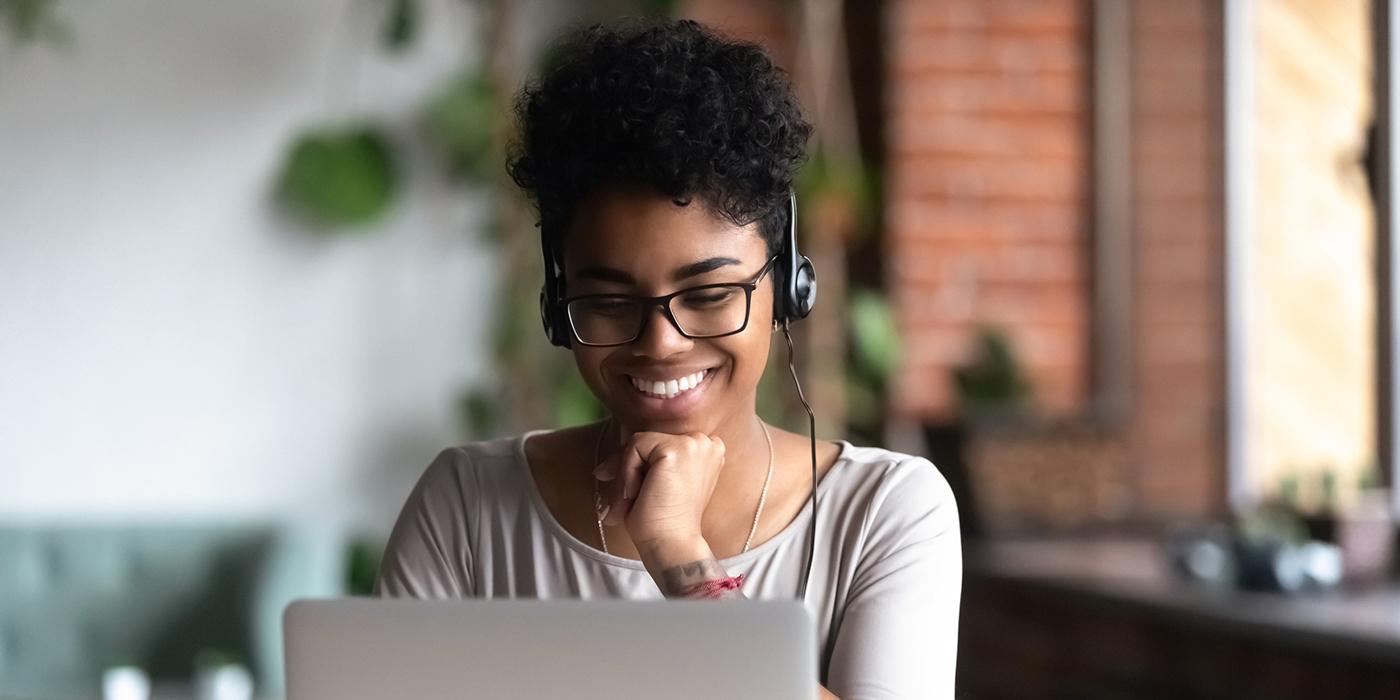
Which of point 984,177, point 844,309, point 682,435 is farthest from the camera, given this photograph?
point 844,309

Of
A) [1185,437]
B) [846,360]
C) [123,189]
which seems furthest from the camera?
[123,189]

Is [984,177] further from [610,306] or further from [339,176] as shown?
[610,306]

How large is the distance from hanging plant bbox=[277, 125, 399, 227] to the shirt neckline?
129 inches

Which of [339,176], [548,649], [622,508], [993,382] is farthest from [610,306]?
[339,176]

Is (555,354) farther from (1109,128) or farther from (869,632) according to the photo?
(869,632)

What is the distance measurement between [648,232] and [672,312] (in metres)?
0.06

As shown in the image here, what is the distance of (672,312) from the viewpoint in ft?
4.04

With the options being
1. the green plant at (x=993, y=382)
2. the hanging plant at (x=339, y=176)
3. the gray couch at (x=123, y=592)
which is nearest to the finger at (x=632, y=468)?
the green plant at (x=993, y=382)

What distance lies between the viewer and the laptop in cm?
91

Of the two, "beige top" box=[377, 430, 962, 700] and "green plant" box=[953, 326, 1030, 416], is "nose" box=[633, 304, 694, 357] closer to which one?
"beige top" box=[377, 430, 962, 700]

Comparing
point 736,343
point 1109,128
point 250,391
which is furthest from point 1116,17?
point 736,343

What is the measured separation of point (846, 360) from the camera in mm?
4211

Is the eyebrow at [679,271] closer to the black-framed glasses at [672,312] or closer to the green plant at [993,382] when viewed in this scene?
the black-framed glasses at [672,312]

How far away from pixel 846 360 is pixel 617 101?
3026mm
